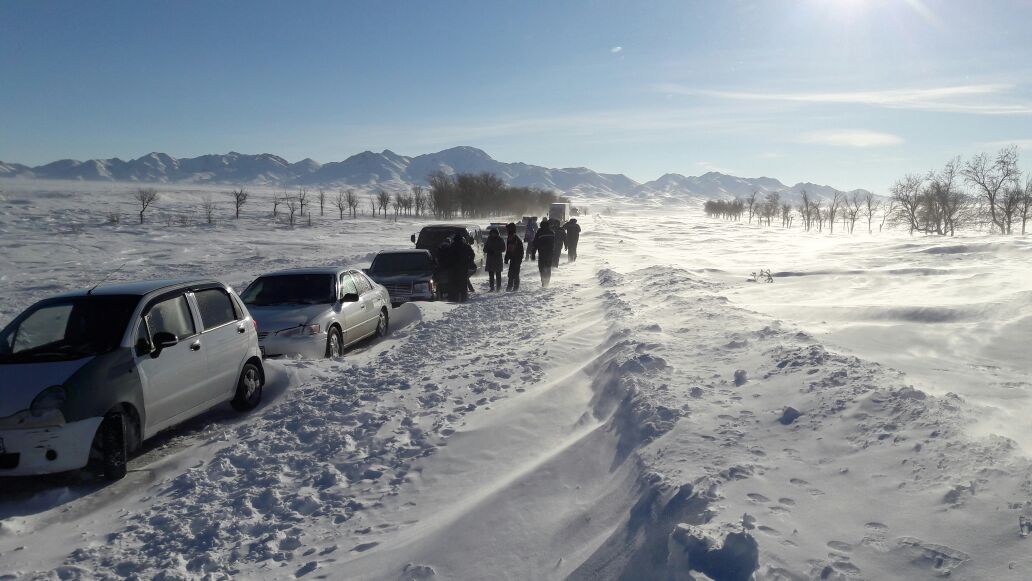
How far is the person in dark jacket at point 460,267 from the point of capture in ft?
48.1

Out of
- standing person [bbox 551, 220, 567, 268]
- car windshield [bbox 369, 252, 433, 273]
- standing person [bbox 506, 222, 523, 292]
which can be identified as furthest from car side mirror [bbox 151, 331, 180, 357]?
standing person [bbox 551, 220, 567, 268]

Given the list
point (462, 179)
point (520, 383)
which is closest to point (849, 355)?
point (520, 383)

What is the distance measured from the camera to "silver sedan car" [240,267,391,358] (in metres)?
8.81

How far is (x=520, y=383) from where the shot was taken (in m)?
7.21

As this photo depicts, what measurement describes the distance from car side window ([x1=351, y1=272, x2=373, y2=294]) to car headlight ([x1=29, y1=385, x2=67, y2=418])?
623 cm

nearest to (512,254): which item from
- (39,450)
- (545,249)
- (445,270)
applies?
(545,249)

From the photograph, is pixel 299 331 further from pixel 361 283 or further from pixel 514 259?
pixel 514 259

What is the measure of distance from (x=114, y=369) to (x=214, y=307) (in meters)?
1.67

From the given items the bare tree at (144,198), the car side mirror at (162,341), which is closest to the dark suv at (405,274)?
the car side mirror at (162,341)

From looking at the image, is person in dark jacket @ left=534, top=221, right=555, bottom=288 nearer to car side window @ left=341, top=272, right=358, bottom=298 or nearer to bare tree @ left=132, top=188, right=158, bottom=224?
car side window @ left=341, top=272, right=358, bottom=298

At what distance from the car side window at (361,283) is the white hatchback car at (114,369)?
3825mm

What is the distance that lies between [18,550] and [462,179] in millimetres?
106599

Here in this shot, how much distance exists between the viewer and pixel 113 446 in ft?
16.0

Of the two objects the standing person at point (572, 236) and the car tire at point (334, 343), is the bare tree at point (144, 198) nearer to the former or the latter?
the standing person at point (572, 236)
